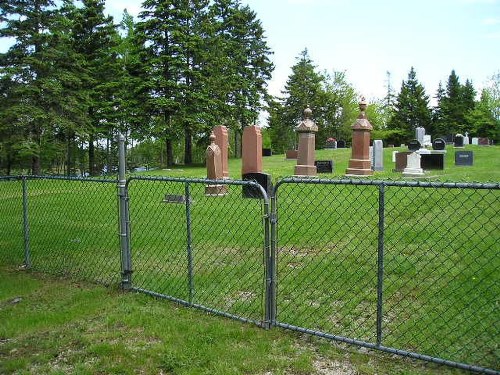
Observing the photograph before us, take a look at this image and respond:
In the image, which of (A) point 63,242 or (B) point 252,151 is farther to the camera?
(B) point 252,151

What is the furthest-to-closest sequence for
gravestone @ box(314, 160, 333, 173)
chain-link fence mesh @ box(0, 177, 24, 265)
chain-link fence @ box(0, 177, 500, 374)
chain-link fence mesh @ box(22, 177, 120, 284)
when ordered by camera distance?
1. gravestone @ box(314, 160, 333, 173)
2. chain-link fence mesh @ box(0, 177, 24, 265)
3. chain-link fence mesh @ box(22, 177, 120, 284)
4. chain-link fence @ box(0, 177, 500, 374)

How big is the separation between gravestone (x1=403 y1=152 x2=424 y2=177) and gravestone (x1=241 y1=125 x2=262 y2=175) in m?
6.09

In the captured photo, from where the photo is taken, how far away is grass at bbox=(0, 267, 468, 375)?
3.57 metres

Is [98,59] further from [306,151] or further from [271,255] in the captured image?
[271,255]

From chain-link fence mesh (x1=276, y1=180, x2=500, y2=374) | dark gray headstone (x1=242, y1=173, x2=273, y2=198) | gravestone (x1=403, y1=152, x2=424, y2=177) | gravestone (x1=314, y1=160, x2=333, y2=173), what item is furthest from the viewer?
gravestone (x1=314, y1=160, x2=333, y2=173)

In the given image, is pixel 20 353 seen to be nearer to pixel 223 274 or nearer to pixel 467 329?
pixel 223 274

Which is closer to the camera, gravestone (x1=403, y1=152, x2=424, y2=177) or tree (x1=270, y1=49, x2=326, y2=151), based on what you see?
gravestone (x1=403, y1=152, x2=424, y2=177)

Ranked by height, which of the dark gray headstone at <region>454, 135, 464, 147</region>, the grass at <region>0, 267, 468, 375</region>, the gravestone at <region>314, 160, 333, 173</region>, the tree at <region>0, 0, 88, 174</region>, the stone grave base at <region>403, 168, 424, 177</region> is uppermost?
the tree at <region>0, 0, 88, 174</region>

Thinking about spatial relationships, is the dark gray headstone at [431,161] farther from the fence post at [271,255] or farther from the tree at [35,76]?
the tree at [35,76]

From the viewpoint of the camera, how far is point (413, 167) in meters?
16.9

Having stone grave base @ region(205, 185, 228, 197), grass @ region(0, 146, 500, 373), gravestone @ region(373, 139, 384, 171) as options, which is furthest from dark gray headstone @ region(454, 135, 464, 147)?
grass @ region(0, 146, 500, 373)

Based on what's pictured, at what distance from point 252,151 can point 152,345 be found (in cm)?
1039

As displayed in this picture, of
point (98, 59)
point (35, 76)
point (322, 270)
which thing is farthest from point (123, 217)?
point (98, 59)

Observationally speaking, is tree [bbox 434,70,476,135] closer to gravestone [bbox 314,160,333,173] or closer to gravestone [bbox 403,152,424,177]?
gravestone [bbox 314,160,333,173]
